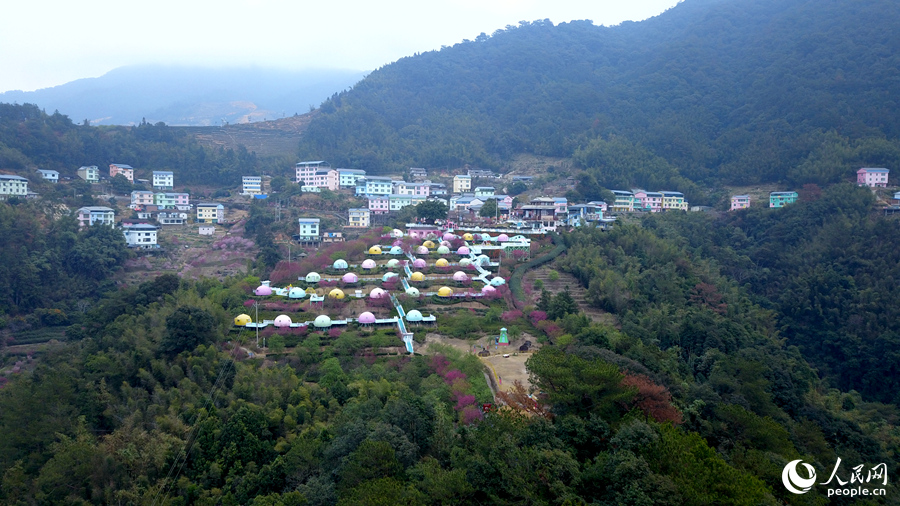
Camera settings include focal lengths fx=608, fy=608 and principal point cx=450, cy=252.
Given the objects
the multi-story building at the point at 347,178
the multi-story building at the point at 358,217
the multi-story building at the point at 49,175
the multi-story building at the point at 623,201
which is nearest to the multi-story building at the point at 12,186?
the multi-story building at the point at 49,175

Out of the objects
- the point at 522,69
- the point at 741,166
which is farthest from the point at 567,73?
the point at 741,166

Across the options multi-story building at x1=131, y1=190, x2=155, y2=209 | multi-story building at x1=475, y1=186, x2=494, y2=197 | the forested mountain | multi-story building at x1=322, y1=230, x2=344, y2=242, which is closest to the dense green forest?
multi-story building at x1=131, y1=190, x2=155, y2=209

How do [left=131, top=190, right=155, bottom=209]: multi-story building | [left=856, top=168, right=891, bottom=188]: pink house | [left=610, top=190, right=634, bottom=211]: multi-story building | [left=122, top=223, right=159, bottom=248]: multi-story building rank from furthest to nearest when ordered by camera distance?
[left=131, top=190, right=155, bottom=209]: multi-story building → [left=610, top=190, right=634, bottom=211]: multi-story building → [left=856, top=168, right=891, bottom=188]: pink house → [left=122, top=223, right=159, bottom=248]: multi-story building

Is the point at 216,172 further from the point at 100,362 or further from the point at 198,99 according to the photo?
the point at 198,99

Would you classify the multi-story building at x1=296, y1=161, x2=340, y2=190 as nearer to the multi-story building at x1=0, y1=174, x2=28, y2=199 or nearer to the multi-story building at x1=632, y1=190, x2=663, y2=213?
the multi-story building at x1=0, y1=174, x2=28, y2=199

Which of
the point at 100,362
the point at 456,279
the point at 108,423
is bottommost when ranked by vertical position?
the point at 108,423

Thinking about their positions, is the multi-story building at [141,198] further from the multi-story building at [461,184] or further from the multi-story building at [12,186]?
the multi-story building at [461,184]
